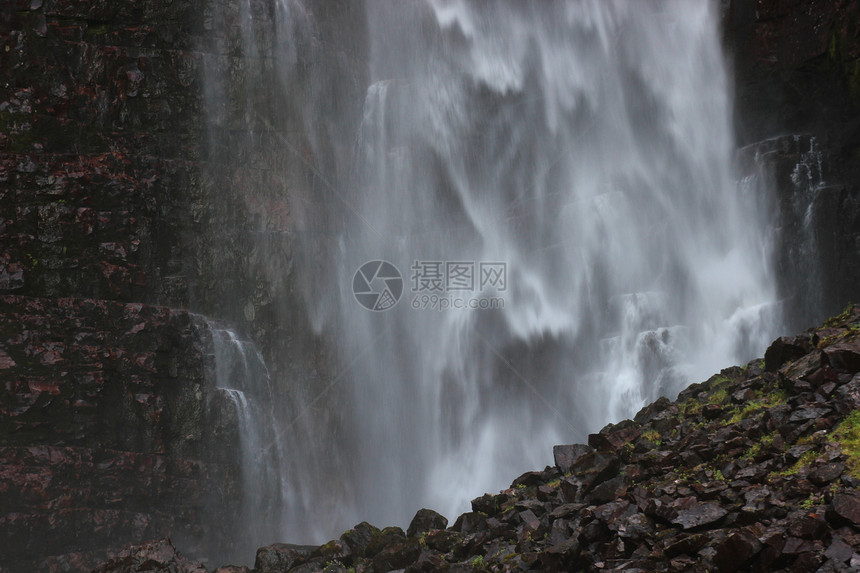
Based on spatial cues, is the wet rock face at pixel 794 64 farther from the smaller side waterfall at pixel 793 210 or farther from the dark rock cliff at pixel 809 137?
the smaller side waterfall at pixel 793 210

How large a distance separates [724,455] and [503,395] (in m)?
15.8

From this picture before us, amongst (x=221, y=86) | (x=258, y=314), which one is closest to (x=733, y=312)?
(x=258, y=314)

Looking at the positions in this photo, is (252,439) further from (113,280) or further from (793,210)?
(793,210)

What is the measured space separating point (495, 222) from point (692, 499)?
19.3m

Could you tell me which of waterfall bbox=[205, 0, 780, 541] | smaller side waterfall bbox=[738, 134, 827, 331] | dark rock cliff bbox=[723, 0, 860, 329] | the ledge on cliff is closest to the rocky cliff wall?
waterfall bbox=[205, 0, 780, 541]

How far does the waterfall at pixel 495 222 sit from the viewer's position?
2327cm

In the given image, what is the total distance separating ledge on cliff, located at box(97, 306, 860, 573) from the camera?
7.35m

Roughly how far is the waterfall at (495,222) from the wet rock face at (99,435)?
423cm

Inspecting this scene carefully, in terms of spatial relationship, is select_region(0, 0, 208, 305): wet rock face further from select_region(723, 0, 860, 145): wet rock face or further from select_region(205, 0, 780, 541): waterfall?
select_region(723, 0, 860, 145): wet rock face

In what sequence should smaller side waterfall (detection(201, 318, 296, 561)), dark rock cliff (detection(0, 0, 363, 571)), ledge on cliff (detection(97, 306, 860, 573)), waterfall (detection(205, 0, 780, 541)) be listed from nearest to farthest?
ledge on cliff (detection(97, 306, 860, 573)), dark rock cliff (detection(0, 0, 363, 571)), waterfall (detection(205, 0, 780, 541)), smaller side waterfall (detection(201, 318, 296, 561))

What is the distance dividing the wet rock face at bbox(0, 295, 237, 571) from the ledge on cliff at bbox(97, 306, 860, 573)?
10.2 m

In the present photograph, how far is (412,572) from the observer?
1115 centimetres

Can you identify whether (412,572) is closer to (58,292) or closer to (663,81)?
(58,292)

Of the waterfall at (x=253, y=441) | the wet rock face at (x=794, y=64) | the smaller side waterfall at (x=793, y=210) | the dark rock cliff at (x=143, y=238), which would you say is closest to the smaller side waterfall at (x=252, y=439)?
the waterfall at (x=253, y=441)
